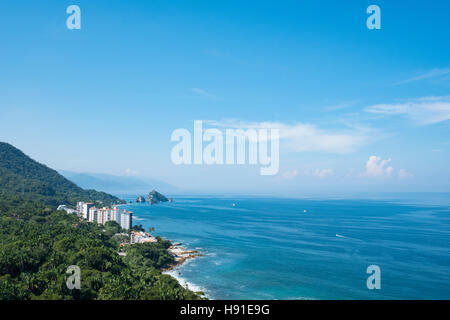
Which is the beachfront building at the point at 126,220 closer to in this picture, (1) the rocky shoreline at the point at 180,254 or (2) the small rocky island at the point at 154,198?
(1) the rocky shoreline at the point at 180,254

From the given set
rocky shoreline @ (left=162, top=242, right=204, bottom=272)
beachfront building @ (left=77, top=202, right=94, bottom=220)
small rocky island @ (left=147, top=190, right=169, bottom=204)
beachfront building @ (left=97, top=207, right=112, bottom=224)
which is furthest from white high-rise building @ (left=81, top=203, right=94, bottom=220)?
small rocky island @ (left=147, top=190, right=169, bottom=204)

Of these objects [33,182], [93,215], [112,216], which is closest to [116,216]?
[112,216]

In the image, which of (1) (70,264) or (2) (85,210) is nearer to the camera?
(1) (70,264)

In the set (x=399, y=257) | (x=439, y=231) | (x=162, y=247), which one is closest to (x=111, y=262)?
(x=162, y=247)

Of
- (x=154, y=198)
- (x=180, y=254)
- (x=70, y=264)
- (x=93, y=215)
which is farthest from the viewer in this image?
(x=154, y=198)

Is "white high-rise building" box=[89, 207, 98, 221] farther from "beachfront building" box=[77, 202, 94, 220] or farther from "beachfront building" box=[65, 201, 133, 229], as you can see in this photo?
"beachfront building" box=[77, 202, 94, 220]

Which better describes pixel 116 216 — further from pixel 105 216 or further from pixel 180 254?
pixel 180 254

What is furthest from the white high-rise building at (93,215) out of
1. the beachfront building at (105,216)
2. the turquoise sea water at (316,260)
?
the turquoise sea water at (316,260)

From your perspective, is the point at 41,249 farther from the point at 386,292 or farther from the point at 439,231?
the point at 439,231
